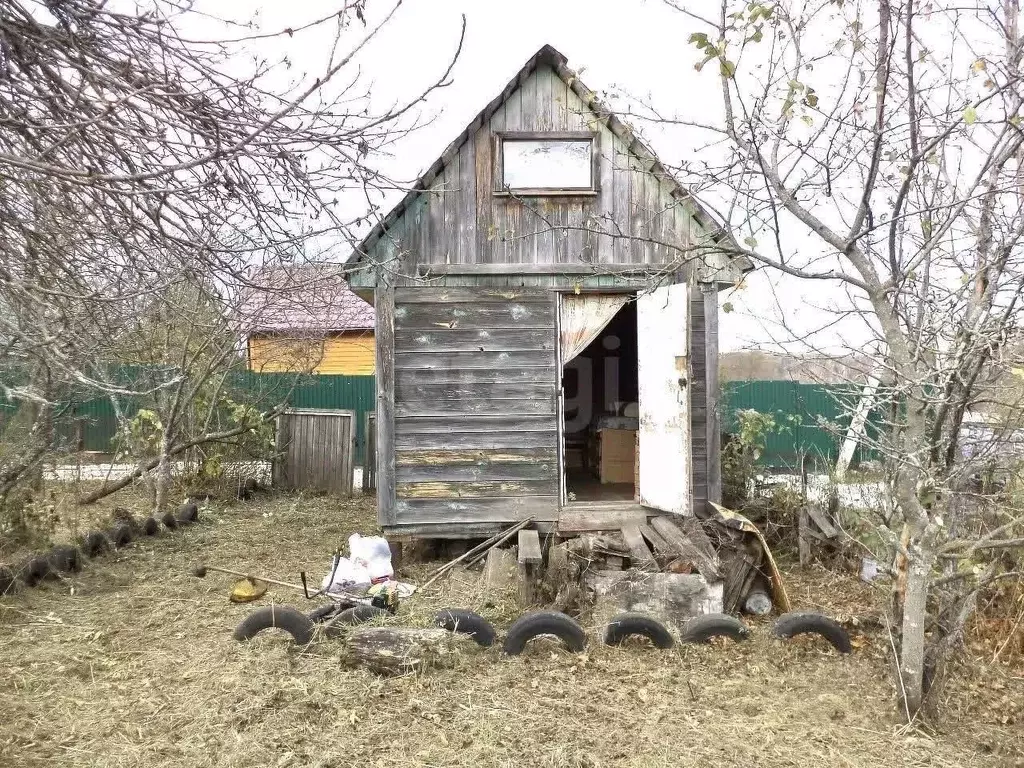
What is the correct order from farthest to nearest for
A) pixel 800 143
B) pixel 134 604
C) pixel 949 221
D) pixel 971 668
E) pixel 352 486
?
pixel 352 486, pixel 134 604, pixel 971 668, pixel 800 143, pixel 949 221

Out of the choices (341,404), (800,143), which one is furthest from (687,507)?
(341,404)

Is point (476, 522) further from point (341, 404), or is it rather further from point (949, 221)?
point (341, 404)

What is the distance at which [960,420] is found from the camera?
3.73m

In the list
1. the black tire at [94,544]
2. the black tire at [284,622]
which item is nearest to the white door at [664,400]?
the black tire at [284,622]

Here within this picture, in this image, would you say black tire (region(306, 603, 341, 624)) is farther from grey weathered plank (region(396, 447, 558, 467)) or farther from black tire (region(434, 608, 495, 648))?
grey weathered plank (region(396, 447, 558, 467))

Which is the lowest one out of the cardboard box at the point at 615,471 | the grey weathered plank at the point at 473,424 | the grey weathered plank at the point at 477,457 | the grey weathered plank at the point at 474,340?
the cardboard box at the point at 615,471

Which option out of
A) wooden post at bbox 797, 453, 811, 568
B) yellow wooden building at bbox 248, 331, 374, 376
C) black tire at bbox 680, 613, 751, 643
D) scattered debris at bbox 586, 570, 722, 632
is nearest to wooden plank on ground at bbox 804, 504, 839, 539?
wooden post at bbox 797, 453, 811, 568

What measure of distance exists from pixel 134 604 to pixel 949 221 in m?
6.43

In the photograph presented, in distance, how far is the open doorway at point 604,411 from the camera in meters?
10.3

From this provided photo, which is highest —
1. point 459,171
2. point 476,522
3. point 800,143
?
point 459,171

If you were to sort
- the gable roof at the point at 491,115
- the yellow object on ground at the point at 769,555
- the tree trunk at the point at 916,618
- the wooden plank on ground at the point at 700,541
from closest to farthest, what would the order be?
the tree trunk at the point at 916,618 → the wooden plank on ground at the point at 700,541 → the yellow object on ground at the point at 769,555 → the gable roof at the point at 491,115

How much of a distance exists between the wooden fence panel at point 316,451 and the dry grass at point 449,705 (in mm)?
6345

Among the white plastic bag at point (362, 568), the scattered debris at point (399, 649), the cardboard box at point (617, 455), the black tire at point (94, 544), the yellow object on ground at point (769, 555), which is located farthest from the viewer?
the cardboard box at point (617, 455)

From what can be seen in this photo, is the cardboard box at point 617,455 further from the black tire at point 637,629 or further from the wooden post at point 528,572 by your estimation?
the black tire at point 637,629
